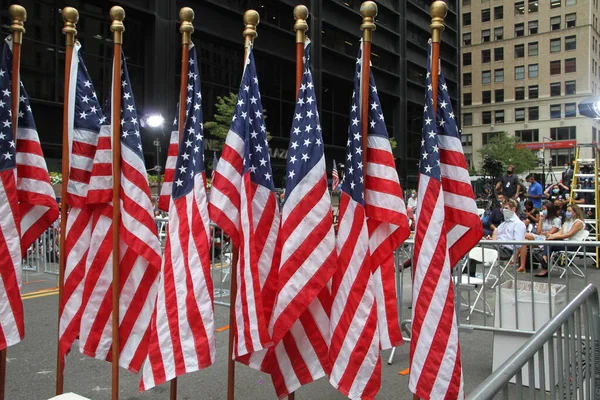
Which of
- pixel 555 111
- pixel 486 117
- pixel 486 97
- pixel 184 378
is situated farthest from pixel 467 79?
pixel 184 378

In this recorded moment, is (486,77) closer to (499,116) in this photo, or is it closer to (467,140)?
(499,116)

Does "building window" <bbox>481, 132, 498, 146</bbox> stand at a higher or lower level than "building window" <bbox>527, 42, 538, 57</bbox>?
lower

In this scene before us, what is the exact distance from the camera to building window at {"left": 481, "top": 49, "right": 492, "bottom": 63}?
257 ft

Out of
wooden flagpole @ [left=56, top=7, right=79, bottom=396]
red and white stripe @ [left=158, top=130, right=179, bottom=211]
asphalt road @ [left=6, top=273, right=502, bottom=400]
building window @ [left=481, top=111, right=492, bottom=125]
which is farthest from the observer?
building window @ [left=481, top=111, right=492, bottom=125]

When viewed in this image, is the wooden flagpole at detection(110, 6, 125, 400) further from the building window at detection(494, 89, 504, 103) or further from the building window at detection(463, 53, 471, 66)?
the building window at detection(463, 53, 471, 66)

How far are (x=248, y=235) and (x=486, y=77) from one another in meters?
83.1

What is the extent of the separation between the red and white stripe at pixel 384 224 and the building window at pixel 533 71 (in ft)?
263

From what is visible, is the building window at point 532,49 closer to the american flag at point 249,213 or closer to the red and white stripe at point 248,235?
the american flag at point 249,213

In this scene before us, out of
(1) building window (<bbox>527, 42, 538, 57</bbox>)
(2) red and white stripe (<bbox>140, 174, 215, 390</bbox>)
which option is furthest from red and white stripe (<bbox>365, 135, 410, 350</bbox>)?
(1) building window (<bbox>527, 42, 538, 57</bbox>)

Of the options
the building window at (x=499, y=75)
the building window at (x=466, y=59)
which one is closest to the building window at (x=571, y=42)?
the building window at (x=499, y=75)

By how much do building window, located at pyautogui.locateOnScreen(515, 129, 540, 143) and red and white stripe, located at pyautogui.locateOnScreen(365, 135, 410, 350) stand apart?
78.2m

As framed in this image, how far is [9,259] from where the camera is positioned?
3.77 meters

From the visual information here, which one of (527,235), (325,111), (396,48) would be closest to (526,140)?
(396,48)

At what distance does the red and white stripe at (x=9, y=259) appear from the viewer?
3.74 meters
